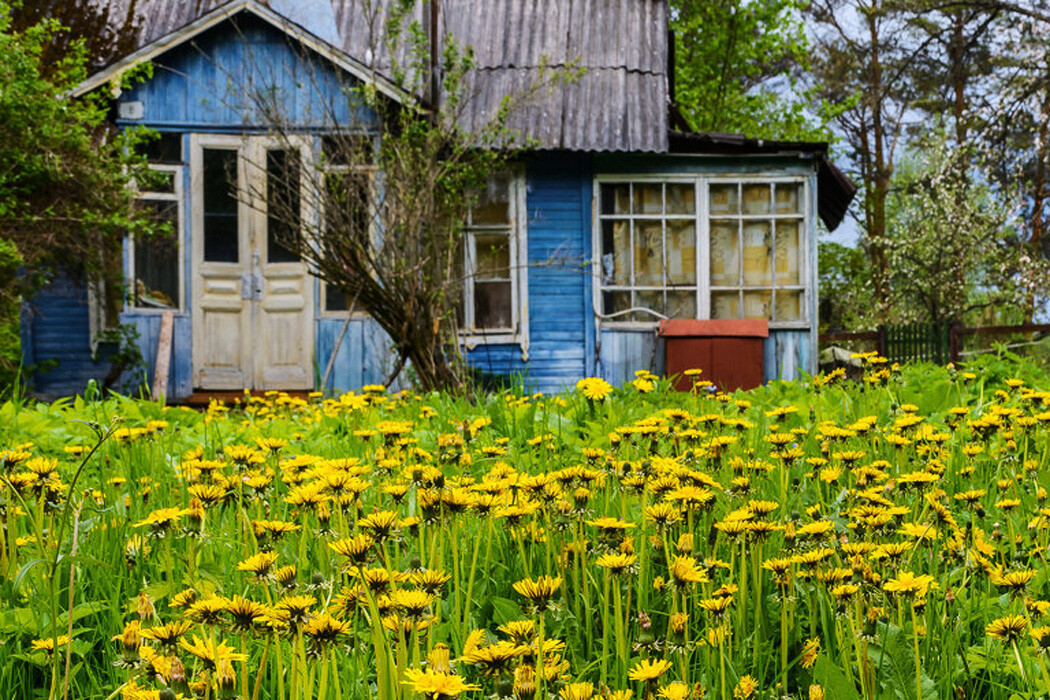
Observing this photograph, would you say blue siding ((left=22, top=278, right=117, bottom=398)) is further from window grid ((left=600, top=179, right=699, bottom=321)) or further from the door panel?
window grid ((left=600, top=179, right=699, bottom=321))

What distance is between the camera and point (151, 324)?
8.97 meters

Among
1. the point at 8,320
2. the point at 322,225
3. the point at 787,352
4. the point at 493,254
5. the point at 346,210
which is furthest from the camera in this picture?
the point at 493,254

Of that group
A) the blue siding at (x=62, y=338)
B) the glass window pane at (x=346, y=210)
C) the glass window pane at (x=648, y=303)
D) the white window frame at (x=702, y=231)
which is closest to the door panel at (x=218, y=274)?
the blue siding at (x=62, y=338)

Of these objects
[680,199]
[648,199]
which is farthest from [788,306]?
[648,199]

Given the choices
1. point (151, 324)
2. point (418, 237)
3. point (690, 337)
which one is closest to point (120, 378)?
point (151, 324)

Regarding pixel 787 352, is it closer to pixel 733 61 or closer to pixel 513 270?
pixel 513 270

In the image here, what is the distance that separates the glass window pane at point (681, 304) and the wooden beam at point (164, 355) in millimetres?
4825

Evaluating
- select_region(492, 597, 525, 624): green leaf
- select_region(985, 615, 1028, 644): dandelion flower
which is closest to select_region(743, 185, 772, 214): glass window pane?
select_region(492, 597, 525, 624): green leaf

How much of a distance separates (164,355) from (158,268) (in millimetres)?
919

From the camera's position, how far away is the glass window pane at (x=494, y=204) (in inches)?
374

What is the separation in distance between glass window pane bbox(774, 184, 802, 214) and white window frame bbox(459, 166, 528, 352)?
8.43 feet

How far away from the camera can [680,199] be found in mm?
9648

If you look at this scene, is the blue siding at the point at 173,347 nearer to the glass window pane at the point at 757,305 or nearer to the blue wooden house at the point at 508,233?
the blue wooden house at the point at 508,233

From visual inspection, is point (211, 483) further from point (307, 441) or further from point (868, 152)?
point (868, 152)
